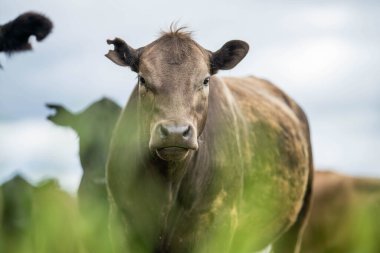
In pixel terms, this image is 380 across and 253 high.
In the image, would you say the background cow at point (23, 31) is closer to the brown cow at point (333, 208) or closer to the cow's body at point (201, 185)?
the cow's body at point (201, 185)

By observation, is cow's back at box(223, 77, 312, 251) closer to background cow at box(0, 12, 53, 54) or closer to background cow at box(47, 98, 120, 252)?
background cow at box(0, 12, 53, 54)

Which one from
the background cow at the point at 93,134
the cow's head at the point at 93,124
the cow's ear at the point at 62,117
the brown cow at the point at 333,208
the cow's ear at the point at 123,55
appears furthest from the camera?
the brown cow at the point at 333,208

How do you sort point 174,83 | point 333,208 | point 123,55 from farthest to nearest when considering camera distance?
point 333,208 < point 123,55 < point 174,83

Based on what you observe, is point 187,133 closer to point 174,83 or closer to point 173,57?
point 174,83

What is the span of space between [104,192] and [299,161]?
2475 mm

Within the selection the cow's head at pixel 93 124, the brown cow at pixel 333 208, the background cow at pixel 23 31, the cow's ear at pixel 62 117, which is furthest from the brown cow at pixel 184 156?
the brown cow at pixel 333 208

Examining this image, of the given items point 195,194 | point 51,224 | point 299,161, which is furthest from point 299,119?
point 51,224

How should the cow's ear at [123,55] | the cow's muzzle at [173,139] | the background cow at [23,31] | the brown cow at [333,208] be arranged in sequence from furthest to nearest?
the brown cow at [333,208] < the background cow at [23,31] < the cow's ear at [123,55] < the cow's muzzle at [173,139]

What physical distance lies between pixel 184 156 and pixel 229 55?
4.52 ft

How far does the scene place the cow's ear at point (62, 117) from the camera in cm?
1149

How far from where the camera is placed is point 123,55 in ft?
20.3

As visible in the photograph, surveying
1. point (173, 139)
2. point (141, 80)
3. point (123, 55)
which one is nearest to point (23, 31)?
point (123, 55)

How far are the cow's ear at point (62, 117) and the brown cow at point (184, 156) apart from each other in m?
4.10

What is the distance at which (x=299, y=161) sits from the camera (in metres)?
9.03
